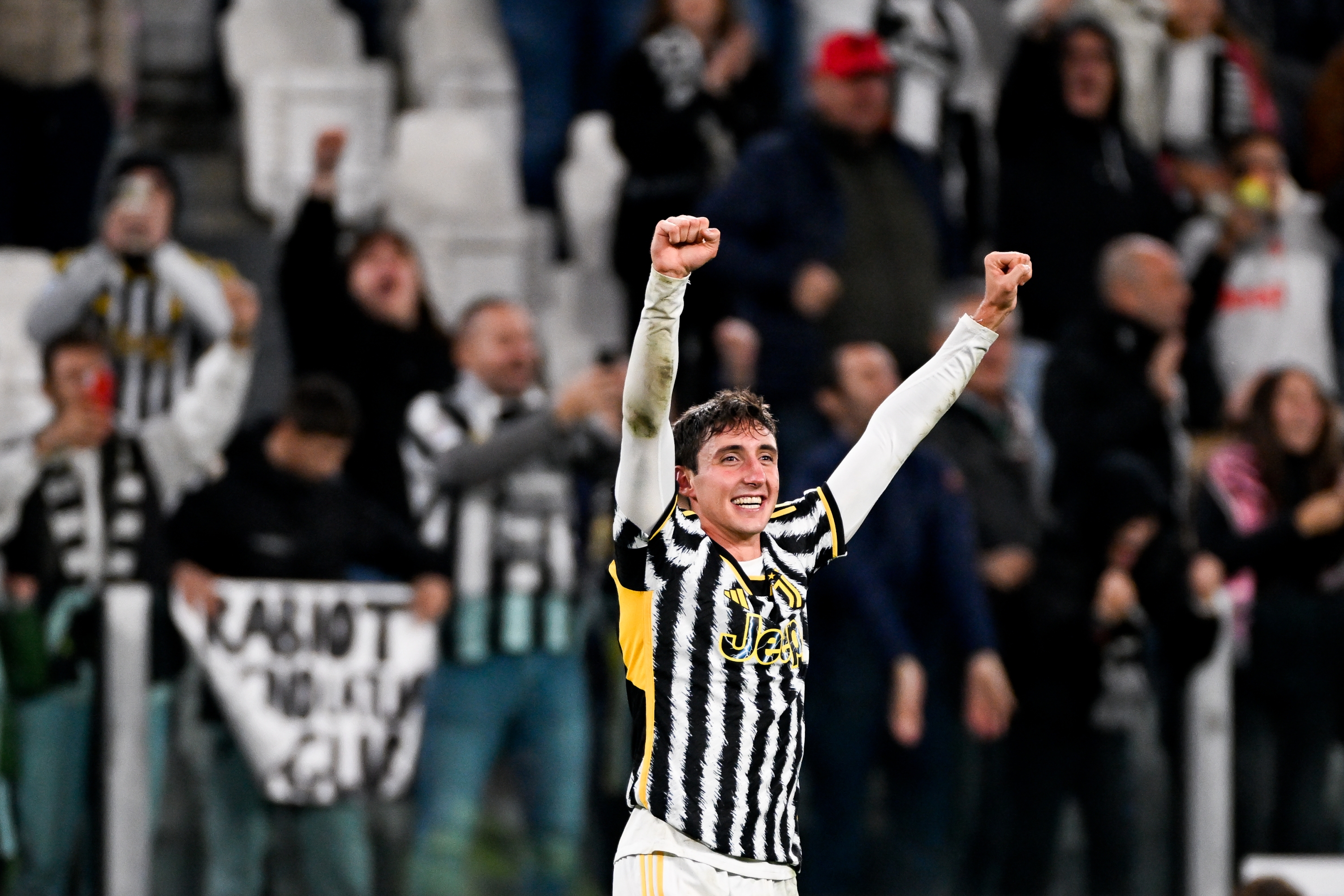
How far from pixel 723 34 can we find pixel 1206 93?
2565 mm

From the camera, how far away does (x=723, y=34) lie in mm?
9469

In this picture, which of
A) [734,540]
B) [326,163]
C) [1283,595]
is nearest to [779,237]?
[326,163]

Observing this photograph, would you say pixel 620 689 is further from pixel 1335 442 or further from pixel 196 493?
pixel 1335 442

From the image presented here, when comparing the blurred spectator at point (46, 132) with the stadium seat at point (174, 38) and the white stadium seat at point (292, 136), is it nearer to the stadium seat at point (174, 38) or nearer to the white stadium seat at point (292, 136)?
the white stadium seat at point (292, 136)

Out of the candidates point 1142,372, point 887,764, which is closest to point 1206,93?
point 1142,372

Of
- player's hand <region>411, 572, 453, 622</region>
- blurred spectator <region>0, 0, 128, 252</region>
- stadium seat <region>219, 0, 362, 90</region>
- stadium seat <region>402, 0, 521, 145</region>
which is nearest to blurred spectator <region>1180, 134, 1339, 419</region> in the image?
stadium seat <region>402, 0, 521, 145</region>

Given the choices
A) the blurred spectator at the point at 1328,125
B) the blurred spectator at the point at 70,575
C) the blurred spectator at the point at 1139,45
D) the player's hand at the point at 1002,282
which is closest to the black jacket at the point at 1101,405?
the blurred spectator at the point at 1139,45

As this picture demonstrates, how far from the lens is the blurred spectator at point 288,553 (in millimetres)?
7664

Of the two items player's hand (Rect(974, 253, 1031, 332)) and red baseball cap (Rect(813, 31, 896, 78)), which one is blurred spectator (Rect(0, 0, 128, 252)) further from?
player's hand (Rect(974, 253, 1031, 332))

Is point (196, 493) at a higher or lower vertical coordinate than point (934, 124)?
lower

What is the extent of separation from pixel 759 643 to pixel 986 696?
331cm

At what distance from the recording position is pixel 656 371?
4.54 m

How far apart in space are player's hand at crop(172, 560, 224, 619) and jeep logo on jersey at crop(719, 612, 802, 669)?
133 inches

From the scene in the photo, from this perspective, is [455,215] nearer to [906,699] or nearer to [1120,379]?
[1120,379]
